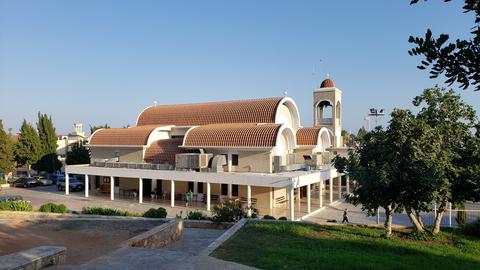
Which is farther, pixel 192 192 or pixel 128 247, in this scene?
pixel 192 192

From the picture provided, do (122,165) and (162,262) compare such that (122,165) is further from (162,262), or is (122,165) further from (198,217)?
(162,262)

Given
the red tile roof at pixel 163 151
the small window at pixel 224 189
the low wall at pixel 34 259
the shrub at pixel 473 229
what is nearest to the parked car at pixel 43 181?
the red tile roof at pixel 163 151

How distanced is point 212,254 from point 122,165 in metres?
21.4

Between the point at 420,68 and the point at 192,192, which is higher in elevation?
the point at 420,68

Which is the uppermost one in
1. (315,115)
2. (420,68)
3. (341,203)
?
(315,115)

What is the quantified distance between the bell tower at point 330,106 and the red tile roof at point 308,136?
4.08m

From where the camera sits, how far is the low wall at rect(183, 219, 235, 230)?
15.8 m

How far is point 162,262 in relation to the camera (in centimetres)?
831

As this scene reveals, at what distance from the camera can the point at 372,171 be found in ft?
40.7

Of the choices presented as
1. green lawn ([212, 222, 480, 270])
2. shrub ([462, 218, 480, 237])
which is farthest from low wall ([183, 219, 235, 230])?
shrub ([462, 218, 480, 237])

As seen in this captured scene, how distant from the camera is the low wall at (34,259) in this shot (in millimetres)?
7465

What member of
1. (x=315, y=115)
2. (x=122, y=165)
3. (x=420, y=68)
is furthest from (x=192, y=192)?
(x=420, y=68)

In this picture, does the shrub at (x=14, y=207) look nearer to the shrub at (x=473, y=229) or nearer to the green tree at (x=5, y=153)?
the shrub at (x=473, y=229)

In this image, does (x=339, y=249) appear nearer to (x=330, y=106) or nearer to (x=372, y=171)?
(x=372, y=171)
